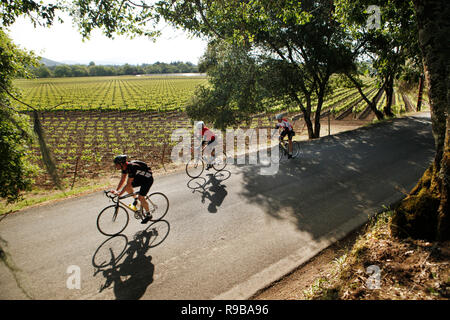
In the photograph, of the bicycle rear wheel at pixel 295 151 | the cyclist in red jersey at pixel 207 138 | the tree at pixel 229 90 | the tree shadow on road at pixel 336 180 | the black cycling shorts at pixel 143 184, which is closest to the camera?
the black cycling shorts at pixel 143 184

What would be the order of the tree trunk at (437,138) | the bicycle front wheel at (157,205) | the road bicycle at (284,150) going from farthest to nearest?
1. the road bicycle at (284,150)
2. the bicycle front wheel at (157,205)
3. the tree trunk at (437,138)

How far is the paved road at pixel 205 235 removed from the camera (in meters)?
4.43

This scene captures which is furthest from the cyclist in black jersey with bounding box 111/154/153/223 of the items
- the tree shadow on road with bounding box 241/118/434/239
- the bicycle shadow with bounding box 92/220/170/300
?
the tree shadow on road with bounding box 241/118/434/239

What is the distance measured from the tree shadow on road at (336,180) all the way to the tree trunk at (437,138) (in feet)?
6.63

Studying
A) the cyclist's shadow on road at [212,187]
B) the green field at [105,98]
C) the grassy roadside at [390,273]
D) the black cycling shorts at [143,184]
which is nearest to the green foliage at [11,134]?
the green field at [105,98]

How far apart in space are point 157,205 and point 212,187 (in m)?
2.22

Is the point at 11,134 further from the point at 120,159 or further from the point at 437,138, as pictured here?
the point at 437,138

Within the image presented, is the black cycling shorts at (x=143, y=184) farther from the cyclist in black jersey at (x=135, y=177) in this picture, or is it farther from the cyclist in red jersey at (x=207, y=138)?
the cyclist in red jersey at (x=207, y=138)

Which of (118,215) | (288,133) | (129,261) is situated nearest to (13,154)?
(118,215)

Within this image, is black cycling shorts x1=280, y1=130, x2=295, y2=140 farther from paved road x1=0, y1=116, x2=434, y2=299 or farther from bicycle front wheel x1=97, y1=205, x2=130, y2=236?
bicycle front wheel x1=97, y1=205, x2=130, y2=236

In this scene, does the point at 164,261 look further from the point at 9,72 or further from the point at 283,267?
the point at 9,72

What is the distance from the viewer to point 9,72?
6793 millimetres

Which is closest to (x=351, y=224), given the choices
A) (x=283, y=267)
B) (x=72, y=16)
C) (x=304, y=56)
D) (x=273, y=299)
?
(x=283, y=267)

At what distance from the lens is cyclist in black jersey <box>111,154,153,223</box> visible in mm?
5945
